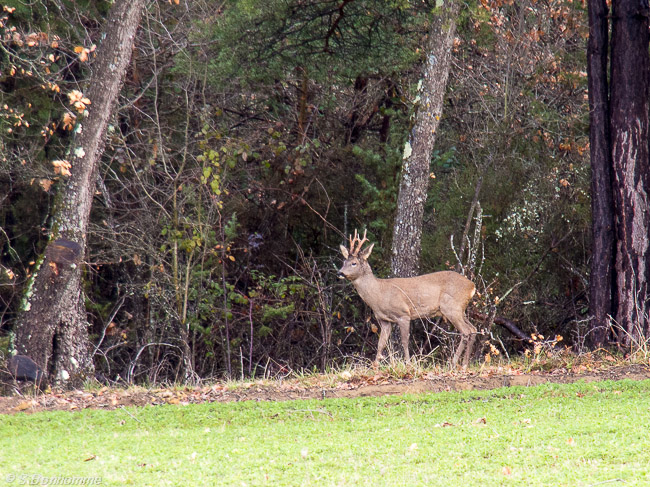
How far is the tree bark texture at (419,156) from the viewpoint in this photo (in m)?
11.8

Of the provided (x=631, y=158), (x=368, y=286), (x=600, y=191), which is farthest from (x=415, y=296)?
(x=631, y=158)

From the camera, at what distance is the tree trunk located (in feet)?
35.2

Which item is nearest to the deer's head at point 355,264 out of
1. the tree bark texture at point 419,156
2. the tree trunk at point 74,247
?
the tree bark texture at point 419,156

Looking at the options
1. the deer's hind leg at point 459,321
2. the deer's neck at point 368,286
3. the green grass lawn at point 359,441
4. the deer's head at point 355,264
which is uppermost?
the deer's head at point 355,264

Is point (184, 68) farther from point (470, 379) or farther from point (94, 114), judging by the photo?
point (470, 379)

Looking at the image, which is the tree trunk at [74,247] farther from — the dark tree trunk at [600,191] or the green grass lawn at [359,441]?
the dark tree trunk at [600,191]

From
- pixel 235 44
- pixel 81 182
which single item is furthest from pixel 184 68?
pixel 81 182

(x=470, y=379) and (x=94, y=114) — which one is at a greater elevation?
(x=94, y=114)

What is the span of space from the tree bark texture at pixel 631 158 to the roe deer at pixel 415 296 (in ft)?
6.69

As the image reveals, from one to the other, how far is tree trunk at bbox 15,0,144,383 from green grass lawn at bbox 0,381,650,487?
9.13 ft

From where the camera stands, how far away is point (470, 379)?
9234 mm

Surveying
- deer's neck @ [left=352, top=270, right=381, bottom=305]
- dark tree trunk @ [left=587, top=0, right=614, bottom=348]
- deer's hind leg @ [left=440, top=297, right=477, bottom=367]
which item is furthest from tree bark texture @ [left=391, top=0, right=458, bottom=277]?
dark tree trunk @ [left=587, top=0, right=614, bottom=348]

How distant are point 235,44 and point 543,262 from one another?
6.29m

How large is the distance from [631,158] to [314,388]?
17.4ft
